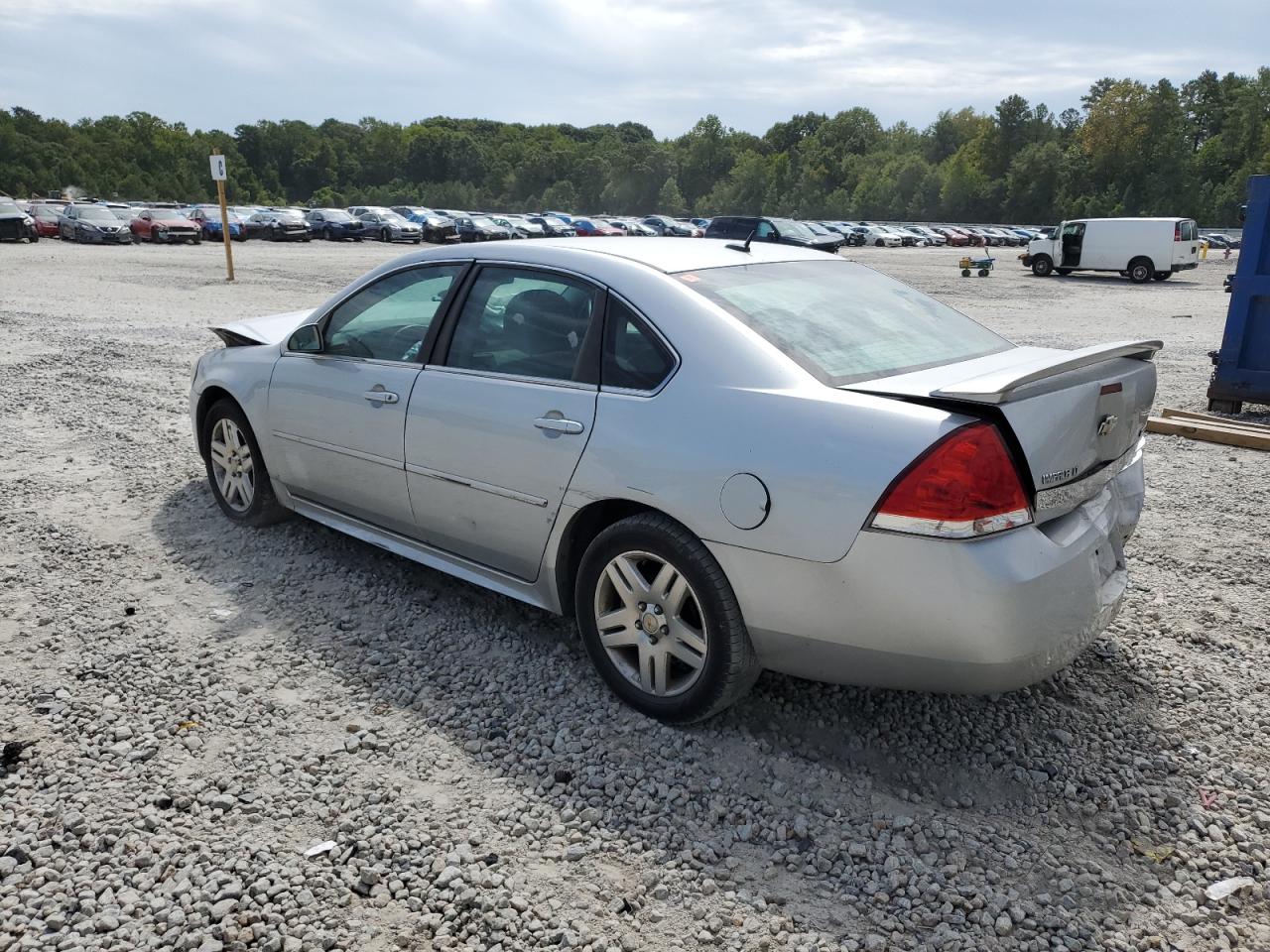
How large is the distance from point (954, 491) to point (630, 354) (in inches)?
48.6

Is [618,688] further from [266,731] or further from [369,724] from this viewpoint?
[266,731]

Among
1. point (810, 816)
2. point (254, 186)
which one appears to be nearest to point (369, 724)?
point (810, 816)

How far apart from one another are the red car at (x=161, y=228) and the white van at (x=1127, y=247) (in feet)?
108

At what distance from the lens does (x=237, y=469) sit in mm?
5215

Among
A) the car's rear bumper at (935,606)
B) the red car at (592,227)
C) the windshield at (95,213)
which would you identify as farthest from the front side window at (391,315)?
the red car at (592,227)

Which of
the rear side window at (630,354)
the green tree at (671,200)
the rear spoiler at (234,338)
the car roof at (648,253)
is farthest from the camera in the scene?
the green tree at (671,200)

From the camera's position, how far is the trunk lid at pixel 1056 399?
279 centimetres

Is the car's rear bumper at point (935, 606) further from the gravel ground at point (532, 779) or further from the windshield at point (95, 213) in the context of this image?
the windshield at point (95, 213)

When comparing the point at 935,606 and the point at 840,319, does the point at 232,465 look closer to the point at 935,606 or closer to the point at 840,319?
the point at 840,319

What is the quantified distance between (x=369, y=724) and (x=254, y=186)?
14289 centimetres

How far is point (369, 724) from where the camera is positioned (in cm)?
340

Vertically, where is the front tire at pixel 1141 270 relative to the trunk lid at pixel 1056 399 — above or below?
below

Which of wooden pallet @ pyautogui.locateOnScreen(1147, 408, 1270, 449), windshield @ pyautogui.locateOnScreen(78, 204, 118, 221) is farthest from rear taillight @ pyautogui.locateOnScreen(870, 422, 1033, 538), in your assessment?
windshield @ pyautogui.locateOnScreen(78, 204, 118, 221)

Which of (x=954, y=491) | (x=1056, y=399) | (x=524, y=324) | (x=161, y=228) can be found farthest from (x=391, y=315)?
(x=161, y=228)
